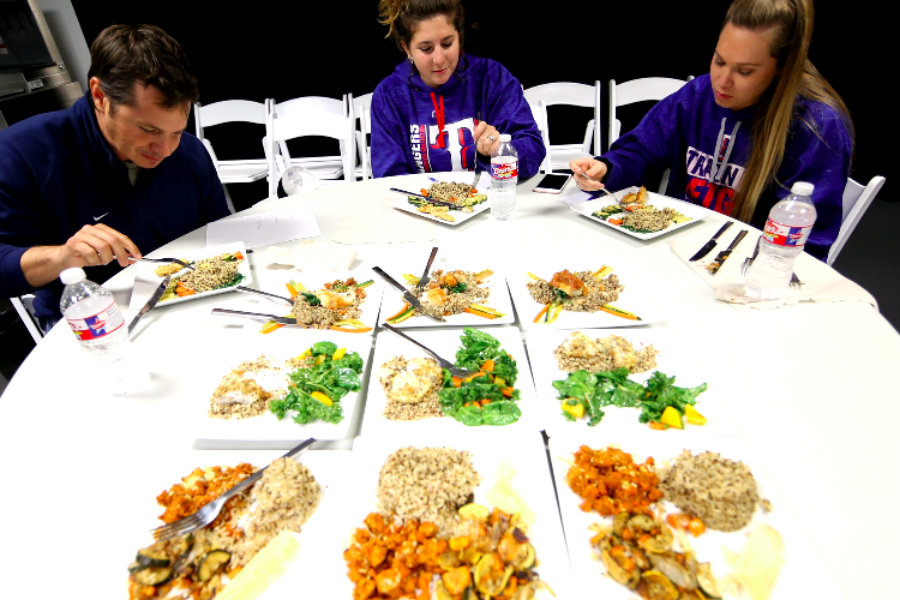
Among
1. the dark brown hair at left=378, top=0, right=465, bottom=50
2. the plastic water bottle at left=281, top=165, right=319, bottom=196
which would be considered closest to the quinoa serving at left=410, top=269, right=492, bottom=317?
the dark brown hair at left=378, top=0, right=465, bottom=50

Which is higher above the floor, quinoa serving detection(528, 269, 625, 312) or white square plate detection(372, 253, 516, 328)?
quinoa serving detection(528, 269, 625, 312)

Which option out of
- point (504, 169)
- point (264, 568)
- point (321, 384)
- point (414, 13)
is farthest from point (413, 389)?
point (414, 13)

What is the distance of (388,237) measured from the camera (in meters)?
1.96

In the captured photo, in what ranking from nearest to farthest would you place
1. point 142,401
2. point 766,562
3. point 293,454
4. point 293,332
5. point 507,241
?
point 766,562 < point 293,454 < point 142,401 < point 293,332 < point 507,241

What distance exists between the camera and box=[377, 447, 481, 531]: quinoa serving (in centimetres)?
87

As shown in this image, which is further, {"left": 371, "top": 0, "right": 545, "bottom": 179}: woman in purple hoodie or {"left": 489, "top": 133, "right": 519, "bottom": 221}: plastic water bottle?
{"left": 371, "top": 0, "right": 545, "bottom": 179}: woman in purple hoodie

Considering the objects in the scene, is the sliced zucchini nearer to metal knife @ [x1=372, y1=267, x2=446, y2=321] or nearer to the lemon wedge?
the lemon wedge

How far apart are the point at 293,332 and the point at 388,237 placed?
733mm

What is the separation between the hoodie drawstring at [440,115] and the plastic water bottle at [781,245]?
6.09 feet

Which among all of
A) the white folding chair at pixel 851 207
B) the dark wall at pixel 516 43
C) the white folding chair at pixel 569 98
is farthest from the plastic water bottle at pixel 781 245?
the dark wall at pixel 516 43

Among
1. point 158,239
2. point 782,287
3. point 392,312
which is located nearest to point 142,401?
point 392,312

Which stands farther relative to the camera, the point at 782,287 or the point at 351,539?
the point at 782,287

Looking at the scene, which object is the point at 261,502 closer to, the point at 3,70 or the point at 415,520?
the point at 415,520

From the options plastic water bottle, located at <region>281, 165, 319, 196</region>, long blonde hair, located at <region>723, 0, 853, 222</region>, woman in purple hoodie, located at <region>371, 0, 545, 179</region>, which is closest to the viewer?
long blonde hair, located at <region>723, 0, 853, 222</region>
